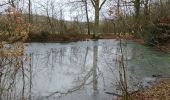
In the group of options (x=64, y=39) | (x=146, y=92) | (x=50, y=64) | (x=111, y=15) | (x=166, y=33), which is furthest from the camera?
(x=64, y=39)

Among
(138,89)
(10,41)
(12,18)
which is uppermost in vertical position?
(12,18)

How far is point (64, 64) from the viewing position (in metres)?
14.5

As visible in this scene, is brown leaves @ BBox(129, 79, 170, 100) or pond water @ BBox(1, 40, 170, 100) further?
pond water @ BBox(1, 40, 170, 100)

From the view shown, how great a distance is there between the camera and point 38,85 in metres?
9.78

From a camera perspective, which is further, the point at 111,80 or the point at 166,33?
the point at 166,33

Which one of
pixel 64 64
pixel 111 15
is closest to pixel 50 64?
pixel 64 64

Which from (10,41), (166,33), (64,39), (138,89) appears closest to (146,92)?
(138,89)

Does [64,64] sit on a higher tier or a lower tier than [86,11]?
lower

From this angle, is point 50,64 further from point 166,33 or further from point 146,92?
point 166,33

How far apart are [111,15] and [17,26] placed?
1.78 meters

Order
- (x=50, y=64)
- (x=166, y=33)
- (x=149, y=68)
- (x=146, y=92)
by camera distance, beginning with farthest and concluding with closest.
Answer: (x=166, y=33)
(x=50, y=64)
(x=149, y=68)
(x=146, y=92)

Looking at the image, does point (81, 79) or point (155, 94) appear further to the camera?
point (81, 79)

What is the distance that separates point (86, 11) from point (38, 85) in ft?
124

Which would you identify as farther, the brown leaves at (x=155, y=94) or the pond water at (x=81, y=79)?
the pond water at (x=81, y=79)
